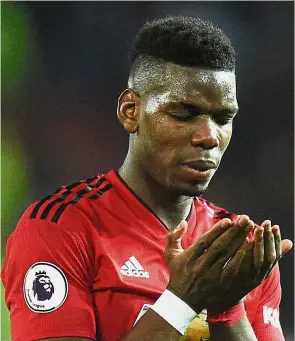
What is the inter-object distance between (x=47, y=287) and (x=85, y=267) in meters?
0.16

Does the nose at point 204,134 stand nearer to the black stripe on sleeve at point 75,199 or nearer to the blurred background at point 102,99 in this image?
the black stripe on sleeve at point 75,199

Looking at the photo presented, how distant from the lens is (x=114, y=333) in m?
2.61

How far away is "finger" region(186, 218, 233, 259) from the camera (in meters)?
2.28

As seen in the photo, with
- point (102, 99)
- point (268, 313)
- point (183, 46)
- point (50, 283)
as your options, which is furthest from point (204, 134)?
point (102, 99)

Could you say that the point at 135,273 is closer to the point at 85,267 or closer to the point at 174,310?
the point at 85,267

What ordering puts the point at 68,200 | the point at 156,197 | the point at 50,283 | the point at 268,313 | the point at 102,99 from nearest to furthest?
the point at 50,283 < the point at 68,200 < the point at 156,197 < the point at 268,313 < the point at 102,99

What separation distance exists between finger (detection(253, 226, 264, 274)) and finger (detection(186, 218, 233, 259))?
95 millimetres

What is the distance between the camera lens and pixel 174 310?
243 cm

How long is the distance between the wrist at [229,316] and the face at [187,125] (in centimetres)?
46

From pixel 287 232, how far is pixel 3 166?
8.00 feet

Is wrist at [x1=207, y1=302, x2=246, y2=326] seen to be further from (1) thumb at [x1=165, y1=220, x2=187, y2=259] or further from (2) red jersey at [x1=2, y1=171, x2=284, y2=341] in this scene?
(1) thumb at [x1=165, y1=220, x2=187, y2=259]

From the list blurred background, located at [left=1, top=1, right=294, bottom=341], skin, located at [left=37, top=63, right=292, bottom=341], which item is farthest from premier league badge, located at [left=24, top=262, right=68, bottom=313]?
blurred background, located at [left=1, top=1, right=294, bottom=341]

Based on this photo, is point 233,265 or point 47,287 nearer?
point 233,265

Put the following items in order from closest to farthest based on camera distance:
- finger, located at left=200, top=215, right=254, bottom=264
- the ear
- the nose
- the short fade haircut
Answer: finger, located at left=200, top=215, right=254, bottom=264 → the nose → the short fade haircut → the ear
